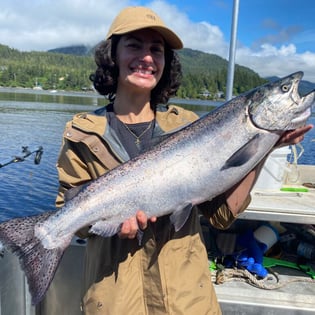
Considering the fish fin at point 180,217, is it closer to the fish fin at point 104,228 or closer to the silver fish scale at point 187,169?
the silver fish scale at point 187,169

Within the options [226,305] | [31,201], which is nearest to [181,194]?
[226,305]

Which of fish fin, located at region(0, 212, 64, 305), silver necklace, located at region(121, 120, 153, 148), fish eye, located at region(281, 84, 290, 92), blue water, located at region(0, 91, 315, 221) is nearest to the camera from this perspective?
fish fin, located at region(0, 212, 64, 305)

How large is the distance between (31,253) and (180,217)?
110 centimetres

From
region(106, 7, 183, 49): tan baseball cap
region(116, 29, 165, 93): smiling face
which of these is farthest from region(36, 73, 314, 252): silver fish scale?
region(106, 7, 183, 49): tan baseball cap

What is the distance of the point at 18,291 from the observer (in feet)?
13.1

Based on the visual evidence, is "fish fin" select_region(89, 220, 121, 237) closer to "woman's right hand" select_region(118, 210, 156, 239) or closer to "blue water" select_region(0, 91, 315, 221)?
"woman's right hand" select_region(118, 210, 156, 239)

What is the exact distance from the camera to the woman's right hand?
2.71 m

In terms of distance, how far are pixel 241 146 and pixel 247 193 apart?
368 millimetres

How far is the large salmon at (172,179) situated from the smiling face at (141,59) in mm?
510

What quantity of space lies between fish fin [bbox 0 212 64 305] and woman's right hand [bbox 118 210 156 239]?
50 cm

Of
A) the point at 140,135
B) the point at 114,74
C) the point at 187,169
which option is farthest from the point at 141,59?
the point at 187,169

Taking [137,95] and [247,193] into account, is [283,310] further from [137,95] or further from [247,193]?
[137,95]

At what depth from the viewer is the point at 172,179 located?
114 inches

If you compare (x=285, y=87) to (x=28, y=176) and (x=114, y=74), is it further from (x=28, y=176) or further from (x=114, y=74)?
(x=28, y=176)
